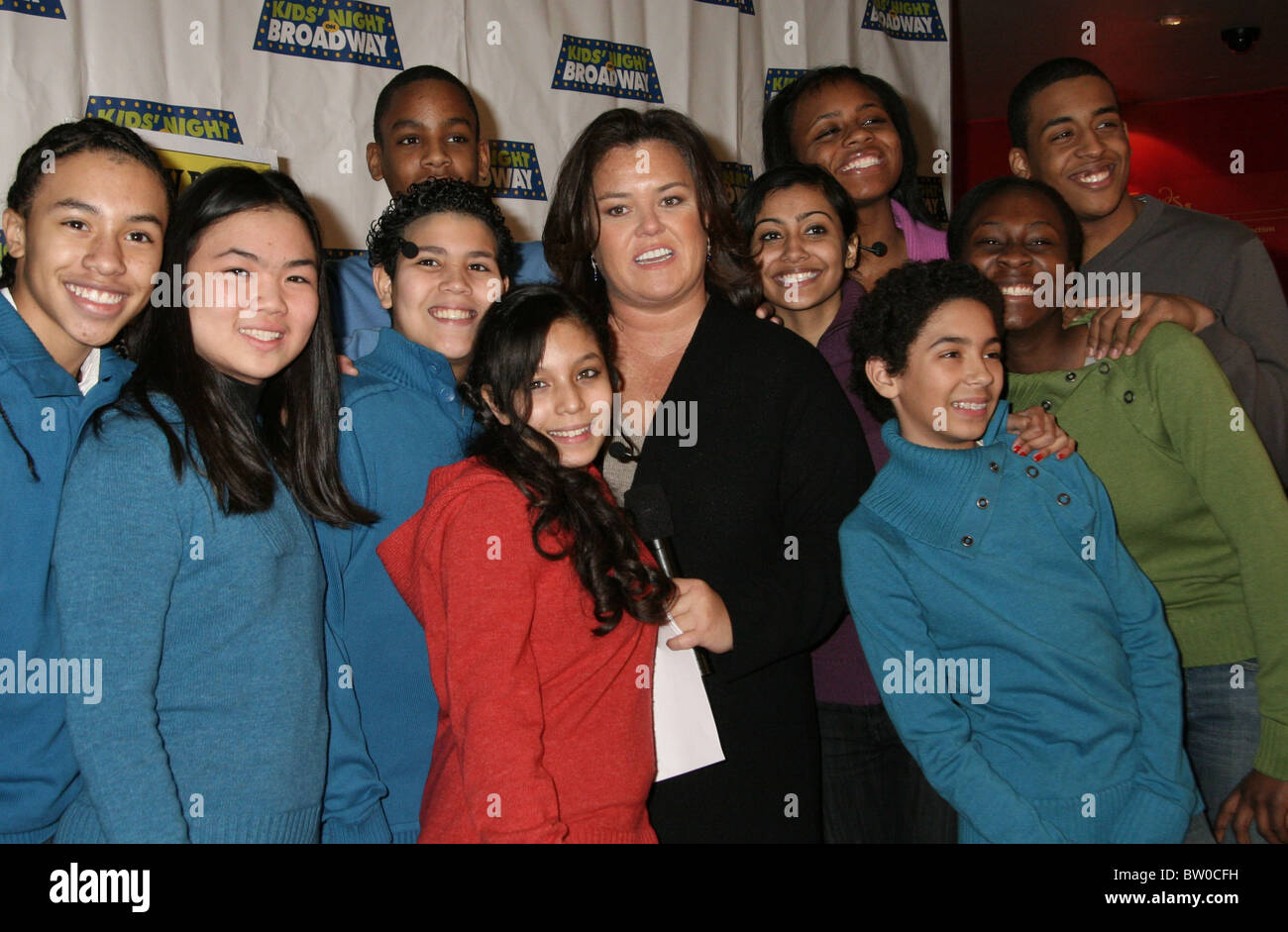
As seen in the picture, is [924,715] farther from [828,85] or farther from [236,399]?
[828,85]

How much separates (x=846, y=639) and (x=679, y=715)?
1.87 ft

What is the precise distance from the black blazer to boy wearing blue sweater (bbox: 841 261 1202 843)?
102 millimetres

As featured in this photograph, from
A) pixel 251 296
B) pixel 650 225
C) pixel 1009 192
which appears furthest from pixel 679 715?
pixel 1009 192

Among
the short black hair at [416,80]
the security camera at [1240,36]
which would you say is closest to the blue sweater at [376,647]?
the short black hair at [416,80]

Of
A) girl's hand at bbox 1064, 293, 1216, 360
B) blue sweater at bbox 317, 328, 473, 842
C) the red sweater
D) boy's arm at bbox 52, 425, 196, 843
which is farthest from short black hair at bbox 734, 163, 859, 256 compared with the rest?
boy's arm at bbox 52, 425, 196, 843

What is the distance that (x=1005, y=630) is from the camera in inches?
70.7

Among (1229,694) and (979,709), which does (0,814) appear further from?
(1229,694)

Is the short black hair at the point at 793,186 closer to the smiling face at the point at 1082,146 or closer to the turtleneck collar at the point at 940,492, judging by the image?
the smiling face at the point at 1082,146

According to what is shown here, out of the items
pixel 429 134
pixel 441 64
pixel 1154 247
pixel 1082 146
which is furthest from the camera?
pixel 441 64

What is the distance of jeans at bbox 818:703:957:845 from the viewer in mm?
2041

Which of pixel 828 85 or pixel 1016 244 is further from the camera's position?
pixel 828 85

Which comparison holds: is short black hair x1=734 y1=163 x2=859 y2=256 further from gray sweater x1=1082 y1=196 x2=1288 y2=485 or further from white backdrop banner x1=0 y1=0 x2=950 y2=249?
white backdrop banner x1=0 y1=0 x2=950 y2=249

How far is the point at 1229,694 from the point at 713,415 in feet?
3.85
